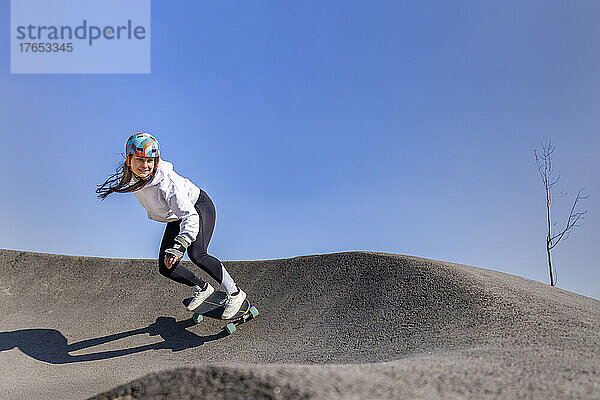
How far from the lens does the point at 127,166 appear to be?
363cm

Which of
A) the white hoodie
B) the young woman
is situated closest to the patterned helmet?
the young woman

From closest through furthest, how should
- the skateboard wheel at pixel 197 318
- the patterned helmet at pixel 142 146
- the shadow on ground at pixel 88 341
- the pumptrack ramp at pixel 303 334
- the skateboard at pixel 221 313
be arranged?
the pumptrack ramp at pixel 303 334
the patterned helmet at pixel 142 146
the shadow on ground at pixel 88 341
the skateboard at pixel 221 313
the skateboard wheel at pixel 197 318

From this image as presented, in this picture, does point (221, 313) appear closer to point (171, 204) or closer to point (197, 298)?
point (197, 298)

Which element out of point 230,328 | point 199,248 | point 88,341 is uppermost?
point 199,248

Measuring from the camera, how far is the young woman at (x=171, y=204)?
357cm

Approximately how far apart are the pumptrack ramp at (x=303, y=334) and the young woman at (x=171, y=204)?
732 millimetres

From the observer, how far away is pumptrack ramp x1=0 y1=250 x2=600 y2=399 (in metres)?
1.56

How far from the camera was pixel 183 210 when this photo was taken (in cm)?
363

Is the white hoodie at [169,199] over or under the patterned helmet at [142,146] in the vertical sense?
under

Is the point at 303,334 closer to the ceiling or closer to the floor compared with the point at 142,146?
closer to the floor

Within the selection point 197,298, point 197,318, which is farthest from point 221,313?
point 197,298

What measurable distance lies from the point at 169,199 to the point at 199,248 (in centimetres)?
48

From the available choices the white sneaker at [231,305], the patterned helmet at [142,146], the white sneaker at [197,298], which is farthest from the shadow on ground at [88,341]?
the patterned helmet at [142,146]

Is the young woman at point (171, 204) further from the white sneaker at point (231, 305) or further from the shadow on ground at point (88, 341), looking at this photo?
the shadow on ground at point (88, 341)
